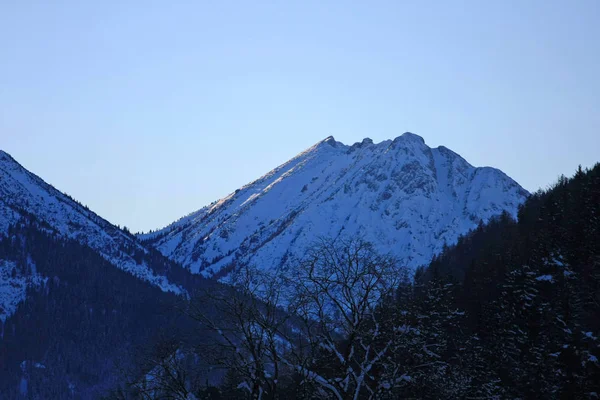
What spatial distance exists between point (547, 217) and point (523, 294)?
79.6 ft

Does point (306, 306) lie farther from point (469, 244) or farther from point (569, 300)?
point (469, 244)

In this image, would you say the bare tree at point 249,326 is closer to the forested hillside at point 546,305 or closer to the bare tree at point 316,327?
the bare tree at point 316,327

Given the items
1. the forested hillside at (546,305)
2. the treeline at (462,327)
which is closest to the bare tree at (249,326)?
the treeline at (462,327)

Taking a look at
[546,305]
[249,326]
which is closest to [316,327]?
[249,326]

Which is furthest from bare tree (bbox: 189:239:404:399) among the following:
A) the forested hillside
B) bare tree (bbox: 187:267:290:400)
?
the forested hillside

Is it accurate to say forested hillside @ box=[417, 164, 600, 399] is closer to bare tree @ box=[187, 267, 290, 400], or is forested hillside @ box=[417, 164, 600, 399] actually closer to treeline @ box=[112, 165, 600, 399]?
treeline @ box=[112, 165, 600, 399]

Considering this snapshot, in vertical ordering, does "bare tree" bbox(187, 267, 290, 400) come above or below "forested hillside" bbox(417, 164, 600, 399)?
below

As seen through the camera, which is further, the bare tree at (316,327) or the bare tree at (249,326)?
the bare tree at (249,326)

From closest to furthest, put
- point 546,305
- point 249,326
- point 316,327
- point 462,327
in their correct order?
point 249,326 → point 316,327 → point 546,305 → point 462,327

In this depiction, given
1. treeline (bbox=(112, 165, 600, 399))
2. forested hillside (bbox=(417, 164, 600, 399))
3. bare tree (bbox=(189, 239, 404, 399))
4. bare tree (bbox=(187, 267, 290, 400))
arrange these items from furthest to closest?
forested hillside (bbox=(417, 164, 600, 399))
treeline (bbox=(112, 165, 600, 399))
bare tree (bbox=(187, 267, 290, 400))
bare tree (bbox=(189, 239, 404, 399))

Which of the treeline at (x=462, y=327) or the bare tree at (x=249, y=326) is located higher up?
the treeline at (x=462, y=327)

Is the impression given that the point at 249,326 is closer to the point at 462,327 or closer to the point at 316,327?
the point at 316,327

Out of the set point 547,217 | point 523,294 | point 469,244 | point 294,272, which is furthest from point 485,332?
point 469,244

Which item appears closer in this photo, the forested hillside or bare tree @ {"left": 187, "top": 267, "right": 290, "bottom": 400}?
bare tree @ {"left": 187, "top": 267, "right": 290, "bottom": 400}
